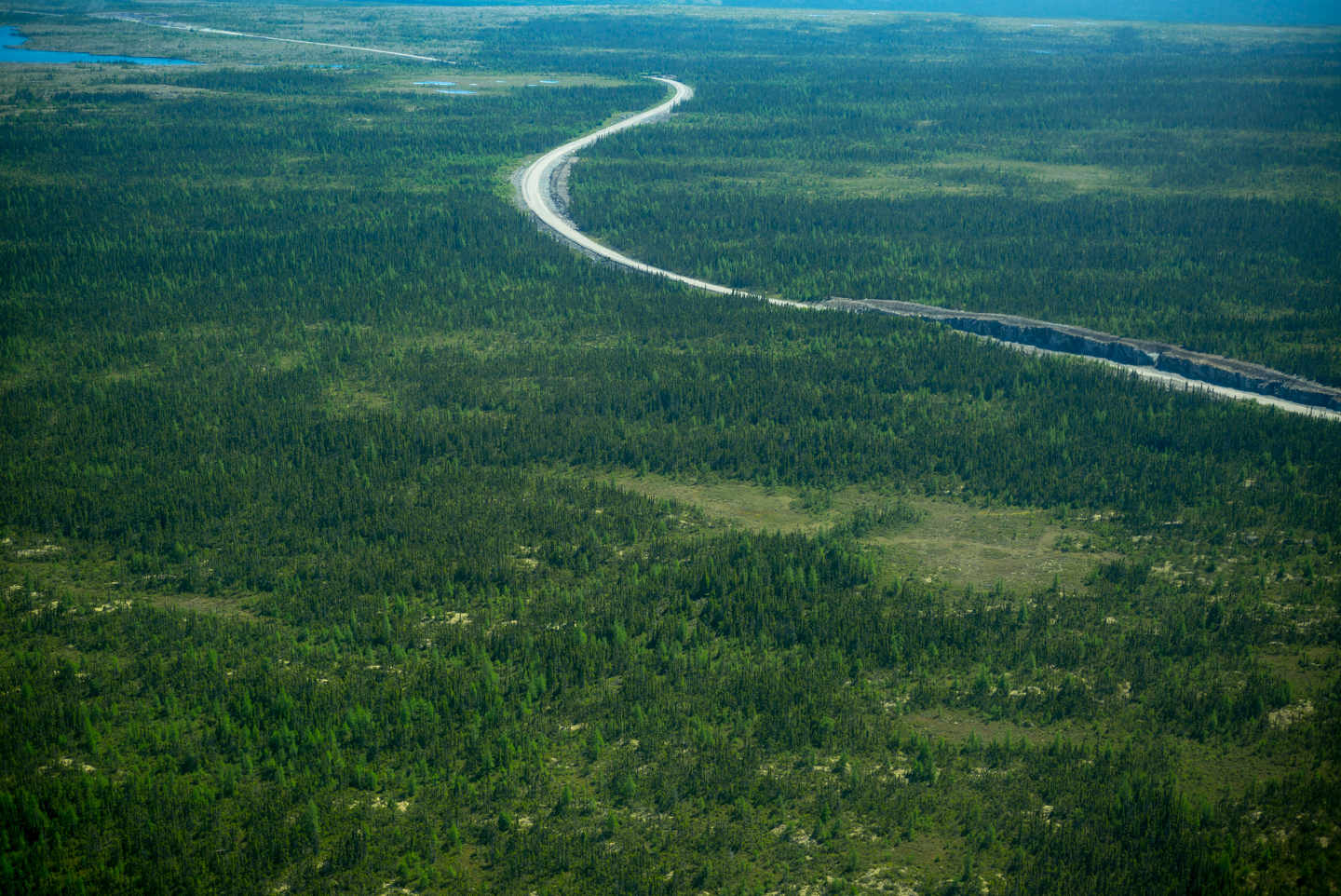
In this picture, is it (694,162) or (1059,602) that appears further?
(694,162)

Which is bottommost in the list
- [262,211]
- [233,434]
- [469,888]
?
[469,888]

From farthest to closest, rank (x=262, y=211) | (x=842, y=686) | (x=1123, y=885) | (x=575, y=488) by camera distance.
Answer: (x=262, y=211), (x=575, y=488), (x=842, y=686), (x=1123, y=885)

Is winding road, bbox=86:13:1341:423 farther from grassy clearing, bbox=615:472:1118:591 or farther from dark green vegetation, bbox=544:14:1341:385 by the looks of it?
grassy clearing, bbox=615:472:1118:591

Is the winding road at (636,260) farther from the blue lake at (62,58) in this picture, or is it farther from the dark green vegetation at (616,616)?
the blue lake at (62,58)

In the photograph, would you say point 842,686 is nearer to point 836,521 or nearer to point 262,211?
point 836,521

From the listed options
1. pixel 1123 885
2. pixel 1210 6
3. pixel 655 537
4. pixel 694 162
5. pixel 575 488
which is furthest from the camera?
pixel 1210 6

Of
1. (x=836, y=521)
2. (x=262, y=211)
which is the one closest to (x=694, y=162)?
(x=262, y=211)

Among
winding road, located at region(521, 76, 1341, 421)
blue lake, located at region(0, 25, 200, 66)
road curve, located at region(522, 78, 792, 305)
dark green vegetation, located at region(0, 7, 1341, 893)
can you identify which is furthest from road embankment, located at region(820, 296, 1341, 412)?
blue lake, located at region(0, 25, 200, 66)
